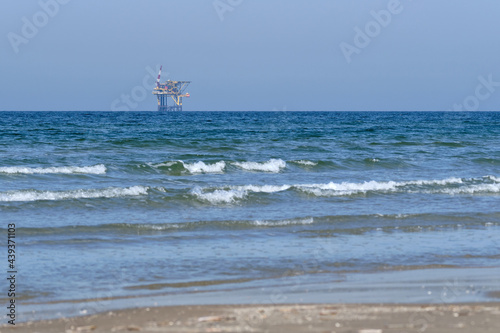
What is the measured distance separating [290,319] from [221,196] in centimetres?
969

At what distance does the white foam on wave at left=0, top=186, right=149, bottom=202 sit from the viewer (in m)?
15.2

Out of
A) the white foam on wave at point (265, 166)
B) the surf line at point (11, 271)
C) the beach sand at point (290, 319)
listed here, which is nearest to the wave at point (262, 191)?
the surf line at point (11, 271)

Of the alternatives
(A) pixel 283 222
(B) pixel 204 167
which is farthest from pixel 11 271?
(B) pixel 204 167

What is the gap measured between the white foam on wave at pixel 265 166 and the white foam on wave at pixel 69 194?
6.99 metres

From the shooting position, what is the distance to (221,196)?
52.2ft

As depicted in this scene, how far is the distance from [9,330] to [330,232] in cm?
A: 702

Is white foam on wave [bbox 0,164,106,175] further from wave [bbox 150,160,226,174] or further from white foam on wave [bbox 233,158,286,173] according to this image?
white foam on wave [bbox 233,158,286,173]

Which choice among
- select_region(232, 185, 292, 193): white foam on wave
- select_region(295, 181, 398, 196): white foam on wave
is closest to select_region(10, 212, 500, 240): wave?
select_region(295, 181, 398, 196): white foam on wave

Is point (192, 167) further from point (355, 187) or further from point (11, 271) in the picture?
point (11, 271)

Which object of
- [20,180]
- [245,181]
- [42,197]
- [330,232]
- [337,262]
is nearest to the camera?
[337,262]

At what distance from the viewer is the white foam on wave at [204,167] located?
22312mm

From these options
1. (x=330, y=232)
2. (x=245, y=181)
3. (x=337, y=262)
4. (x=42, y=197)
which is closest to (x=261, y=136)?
(x=245, y=181)

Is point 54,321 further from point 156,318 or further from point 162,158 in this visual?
point 162,158

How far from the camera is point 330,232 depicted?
1219cm
